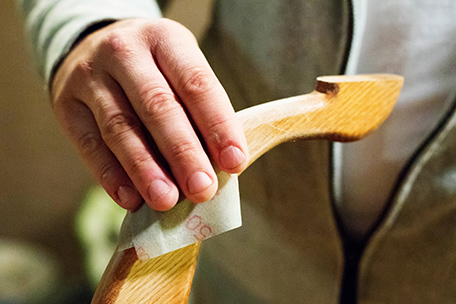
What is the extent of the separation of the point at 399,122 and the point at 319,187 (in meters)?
0.11

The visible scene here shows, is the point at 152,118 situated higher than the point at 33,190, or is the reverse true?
the point at 152,118

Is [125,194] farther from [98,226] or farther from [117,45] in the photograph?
[98,226]

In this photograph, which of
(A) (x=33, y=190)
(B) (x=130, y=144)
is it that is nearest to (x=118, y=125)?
(B) (x=130, y=144)

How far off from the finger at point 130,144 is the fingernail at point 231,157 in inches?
1.1

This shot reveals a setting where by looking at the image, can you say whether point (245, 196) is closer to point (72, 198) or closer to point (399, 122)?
point (399, 122)

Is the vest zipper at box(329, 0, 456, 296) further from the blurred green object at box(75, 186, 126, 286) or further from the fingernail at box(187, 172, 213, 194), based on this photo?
the blurred green object at box(75, 186, 126, 286)

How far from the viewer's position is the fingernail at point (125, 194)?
0.59 feet

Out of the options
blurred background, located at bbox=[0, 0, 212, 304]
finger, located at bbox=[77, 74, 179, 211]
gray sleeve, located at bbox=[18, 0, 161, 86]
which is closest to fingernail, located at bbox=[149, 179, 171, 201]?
finger, located at bbox=[77, 74, 179, 211]

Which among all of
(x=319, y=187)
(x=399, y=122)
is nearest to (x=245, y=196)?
(x=319, y=187)

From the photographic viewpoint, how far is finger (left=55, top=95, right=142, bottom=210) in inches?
7.2

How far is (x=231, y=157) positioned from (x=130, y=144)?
0.06 m

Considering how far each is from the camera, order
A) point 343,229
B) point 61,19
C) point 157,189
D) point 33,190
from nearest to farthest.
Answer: point 157,189, point 61,19, point 343,229, point 33,190

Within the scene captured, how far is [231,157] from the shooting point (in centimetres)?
17

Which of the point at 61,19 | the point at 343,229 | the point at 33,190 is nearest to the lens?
the point at 61,19
